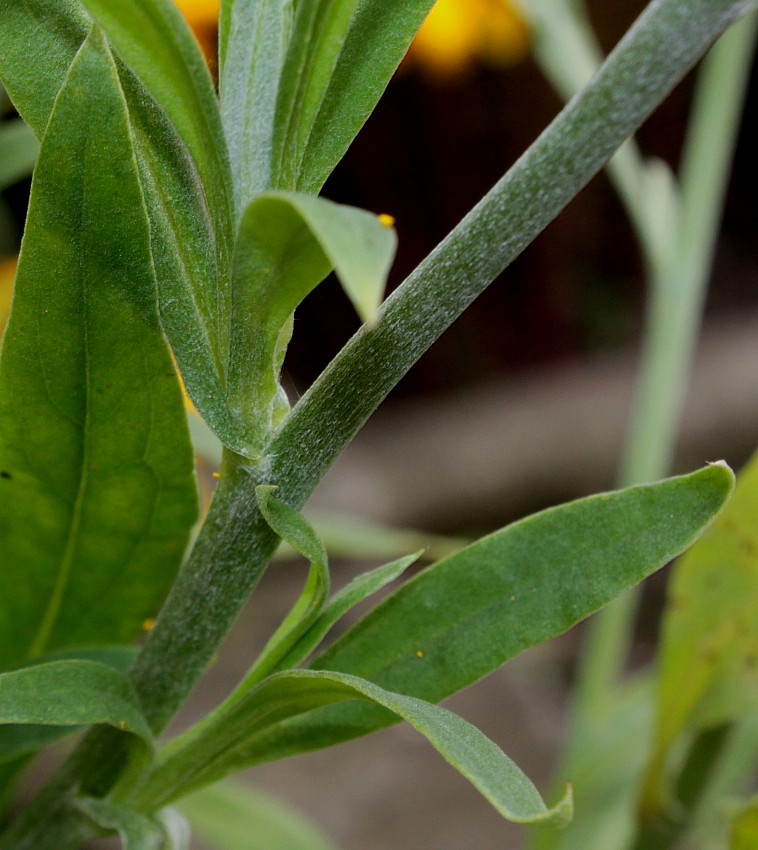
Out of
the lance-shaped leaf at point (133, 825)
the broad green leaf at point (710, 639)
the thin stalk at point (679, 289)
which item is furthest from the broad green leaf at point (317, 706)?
the thin stalk at point (679, 289)

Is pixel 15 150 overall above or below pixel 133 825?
above

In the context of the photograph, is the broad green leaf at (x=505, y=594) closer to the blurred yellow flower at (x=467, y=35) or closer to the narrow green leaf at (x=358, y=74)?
the narrow green leaf at (x=358, y=74)

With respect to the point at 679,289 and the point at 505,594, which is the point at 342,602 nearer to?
the point at 505,594

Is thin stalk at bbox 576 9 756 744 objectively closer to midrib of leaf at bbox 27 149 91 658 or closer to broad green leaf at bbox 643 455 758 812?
broad green leaf at bbox 643 455 758 812

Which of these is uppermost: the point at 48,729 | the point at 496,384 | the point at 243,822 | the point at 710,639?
the point at 48,729

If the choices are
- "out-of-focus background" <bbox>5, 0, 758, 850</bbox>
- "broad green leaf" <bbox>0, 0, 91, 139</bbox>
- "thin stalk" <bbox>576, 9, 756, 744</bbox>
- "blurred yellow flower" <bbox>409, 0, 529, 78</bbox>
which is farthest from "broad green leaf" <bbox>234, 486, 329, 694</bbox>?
"out-of-focus background" <bbox>5, 0, 758, 850</bbox>

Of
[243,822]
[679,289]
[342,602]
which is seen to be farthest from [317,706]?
[679,289]
